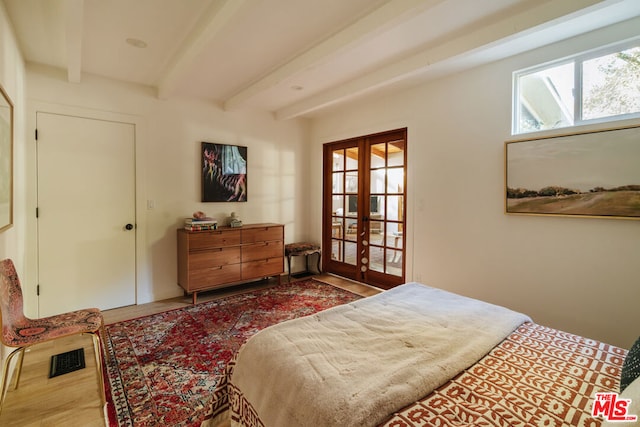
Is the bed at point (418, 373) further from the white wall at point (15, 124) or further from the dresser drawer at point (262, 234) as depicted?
the dresser drawer at point (262, 234)

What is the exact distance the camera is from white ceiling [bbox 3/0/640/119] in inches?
79.4

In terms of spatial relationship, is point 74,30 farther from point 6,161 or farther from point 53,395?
point 53,395

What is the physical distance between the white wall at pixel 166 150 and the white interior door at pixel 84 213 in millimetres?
93

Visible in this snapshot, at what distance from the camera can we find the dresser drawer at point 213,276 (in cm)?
345

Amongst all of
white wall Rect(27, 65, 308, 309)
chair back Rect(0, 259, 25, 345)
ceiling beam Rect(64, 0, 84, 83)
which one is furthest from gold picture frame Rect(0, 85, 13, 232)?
white wall Rect(27, 65, 308, 309)

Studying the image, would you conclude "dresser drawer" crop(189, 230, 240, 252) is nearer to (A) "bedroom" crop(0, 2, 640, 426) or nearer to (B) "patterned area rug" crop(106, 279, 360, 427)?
(A) "bedroom" crop(0, 2, 640, 426)

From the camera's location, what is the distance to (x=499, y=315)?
174 cm

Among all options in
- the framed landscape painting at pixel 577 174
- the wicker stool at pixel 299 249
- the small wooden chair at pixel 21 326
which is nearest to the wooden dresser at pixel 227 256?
the wicker stool at pixel 299 249

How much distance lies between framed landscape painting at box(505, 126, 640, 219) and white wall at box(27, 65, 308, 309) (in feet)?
10.5

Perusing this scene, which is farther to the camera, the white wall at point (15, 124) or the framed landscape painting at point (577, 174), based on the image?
the framed landscape painting at point (577, 174)

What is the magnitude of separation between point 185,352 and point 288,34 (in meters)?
2.71

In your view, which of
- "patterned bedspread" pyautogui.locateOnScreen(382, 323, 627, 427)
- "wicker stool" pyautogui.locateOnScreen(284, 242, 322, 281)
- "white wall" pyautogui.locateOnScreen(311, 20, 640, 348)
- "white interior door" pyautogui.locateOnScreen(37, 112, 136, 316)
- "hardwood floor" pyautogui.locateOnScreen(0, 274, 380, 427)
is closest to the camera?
"patterned bedspread" pyautogui.locateOnScreen(382, 323, 627, 427)

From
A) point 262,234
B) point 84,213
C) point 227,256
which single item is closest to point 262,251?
point 262,234

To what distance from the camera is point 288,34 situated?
2.40 metres
